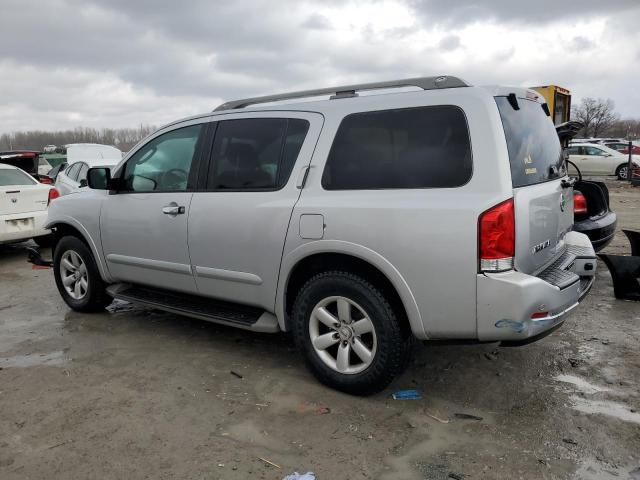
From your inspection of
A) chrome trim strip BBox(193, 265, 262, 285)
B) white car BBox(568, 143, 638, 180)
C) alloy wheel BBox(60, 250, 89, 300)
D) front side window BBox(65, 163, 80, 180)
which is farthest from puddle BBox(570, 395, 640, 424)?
white car BBox(568, 143, 638, 180)

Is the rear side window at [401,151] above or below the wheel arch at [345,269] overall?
above

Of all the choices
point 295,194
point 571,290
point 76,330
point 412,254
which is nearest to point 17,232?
point 76,330

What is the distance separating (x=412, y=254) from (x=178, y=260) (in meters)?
2.01

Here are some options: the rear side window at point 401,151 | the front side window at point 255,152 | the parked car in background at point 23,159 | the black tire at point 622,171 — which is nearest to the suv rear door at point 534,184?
the rear side window at point 401,151

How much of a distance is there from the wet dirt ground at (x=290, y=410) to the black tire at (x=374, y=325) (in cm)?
13

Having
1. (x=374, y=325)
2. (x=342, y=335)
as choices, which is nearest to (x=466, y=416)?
(x=374, y=325)

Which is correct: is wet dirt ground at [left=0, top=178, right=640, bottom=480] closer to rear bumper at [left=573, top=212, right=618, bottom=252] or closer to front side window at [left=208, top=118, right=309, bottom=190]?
rear bumper at [left=573, top=212, right=618, bottom=252]

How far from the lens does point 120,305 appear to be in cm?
563

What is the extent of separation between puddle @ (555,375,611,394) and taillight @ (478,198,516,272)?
1265mm

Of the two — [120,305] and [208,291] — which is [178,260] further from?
[120,305]

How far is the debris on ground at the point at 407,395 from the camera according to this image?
134 inches

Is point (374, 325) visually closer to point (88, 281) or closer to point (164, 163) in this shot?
point (164, 163)

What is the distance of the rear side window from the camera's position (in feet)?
9.82

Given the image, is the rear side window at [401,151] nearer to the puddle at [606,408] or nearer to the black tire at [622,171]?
the puddle at [606,408]
